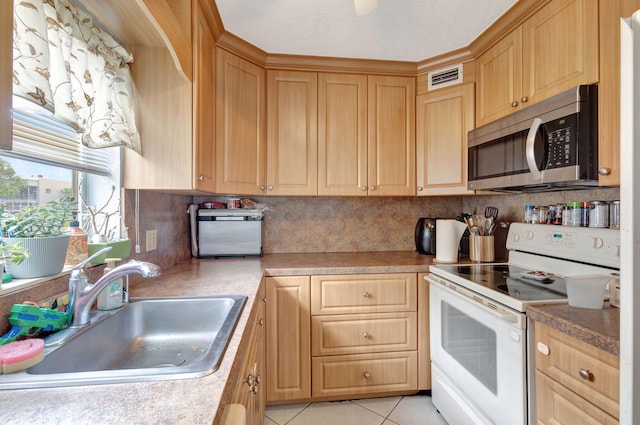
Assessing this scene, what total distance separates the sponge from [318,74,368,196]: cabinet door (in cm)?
160

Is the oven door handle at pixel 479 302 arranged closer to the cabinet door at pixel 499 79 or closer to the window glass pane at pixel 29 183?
the cabinet door at pixel 499 79

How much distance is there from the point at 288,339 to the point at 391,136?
149cm

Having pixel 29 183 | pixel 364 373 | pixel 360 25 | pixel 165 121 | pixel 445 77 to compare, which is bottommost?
pixel 364 373

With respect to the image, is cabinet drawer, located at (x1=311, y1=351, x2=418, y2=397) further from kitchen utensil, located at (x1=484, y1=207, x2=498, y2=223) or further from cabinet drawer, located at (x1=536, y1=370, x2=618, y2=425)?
kitchen utensil, located at (x1=484, y1=207, x2=498, y2=223)

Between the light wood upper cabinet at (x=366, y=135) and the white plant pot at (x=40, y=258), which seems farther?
the light wood upper cabinet at (x=366, y=135)

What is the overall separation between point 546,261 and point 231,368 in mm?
1690

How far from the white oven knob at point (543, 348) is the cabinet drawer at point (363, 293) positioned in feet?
2.62

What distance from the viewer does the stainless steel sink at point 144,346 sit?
64cm

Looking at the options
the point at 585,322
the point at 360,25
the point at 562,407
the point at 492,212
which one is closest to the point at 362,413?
the point at 562,407

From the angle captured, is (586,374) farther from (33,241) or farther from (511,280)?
(33,241)

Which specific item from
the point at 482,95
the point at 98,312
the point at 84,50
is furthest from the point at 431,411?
the point at 84,50

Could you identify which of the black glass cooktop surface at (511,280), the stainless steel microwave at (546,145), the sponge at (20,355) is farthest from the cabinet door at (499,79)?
the sponge at (20,355)

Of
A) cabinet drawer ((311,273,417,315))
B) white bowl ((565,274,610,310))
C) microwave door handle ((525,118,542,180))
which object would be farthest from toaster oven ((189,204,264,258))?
white bowl ((565,274,610,310))

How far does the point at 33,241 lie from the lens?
907 mm
